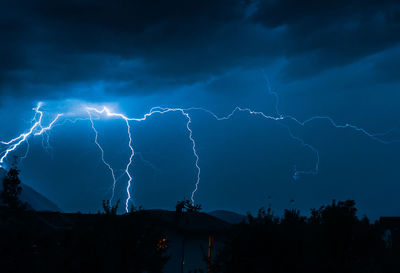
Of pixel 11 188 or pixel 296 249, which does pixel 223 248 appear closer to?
pixel 296 249

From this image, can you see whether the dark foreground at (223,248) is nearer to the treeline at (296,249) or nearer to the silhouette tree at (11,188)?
the treeline at (296,249)

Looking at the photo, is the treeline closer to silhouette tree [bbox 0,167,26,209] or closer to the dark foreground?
the dark foreground

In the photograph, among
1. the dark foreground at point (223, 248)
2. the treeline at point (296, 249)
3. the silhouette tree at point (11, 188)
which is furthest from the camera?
the silhouette tree at point (11, 188)

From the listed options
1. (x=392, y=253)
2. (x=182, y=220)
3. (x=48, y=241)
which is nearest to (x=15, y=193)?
(x=182, y=220)

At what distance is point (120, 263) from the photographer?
7.85 m

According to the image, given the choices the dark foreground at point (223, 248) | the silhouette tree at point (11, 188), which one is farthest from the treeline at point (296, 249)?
the silhouette tree at point (11, 188)

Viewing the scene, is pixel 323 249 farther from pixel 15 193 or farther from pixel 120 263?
pixel 15 193

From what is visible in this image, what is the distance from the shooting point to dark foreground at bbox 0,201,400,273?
7.48 metres

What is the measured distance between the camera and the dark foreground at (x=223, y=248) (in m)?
7.48

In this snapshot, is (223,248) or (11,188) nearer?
(223,248)

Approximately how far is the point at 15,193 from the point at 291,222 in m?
24.1

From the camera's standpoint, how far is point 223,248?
8844 mm

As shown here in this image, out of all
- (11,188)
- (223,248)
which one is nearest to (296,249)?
(223,248)

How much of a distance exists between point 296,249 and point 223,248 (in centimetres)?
150
